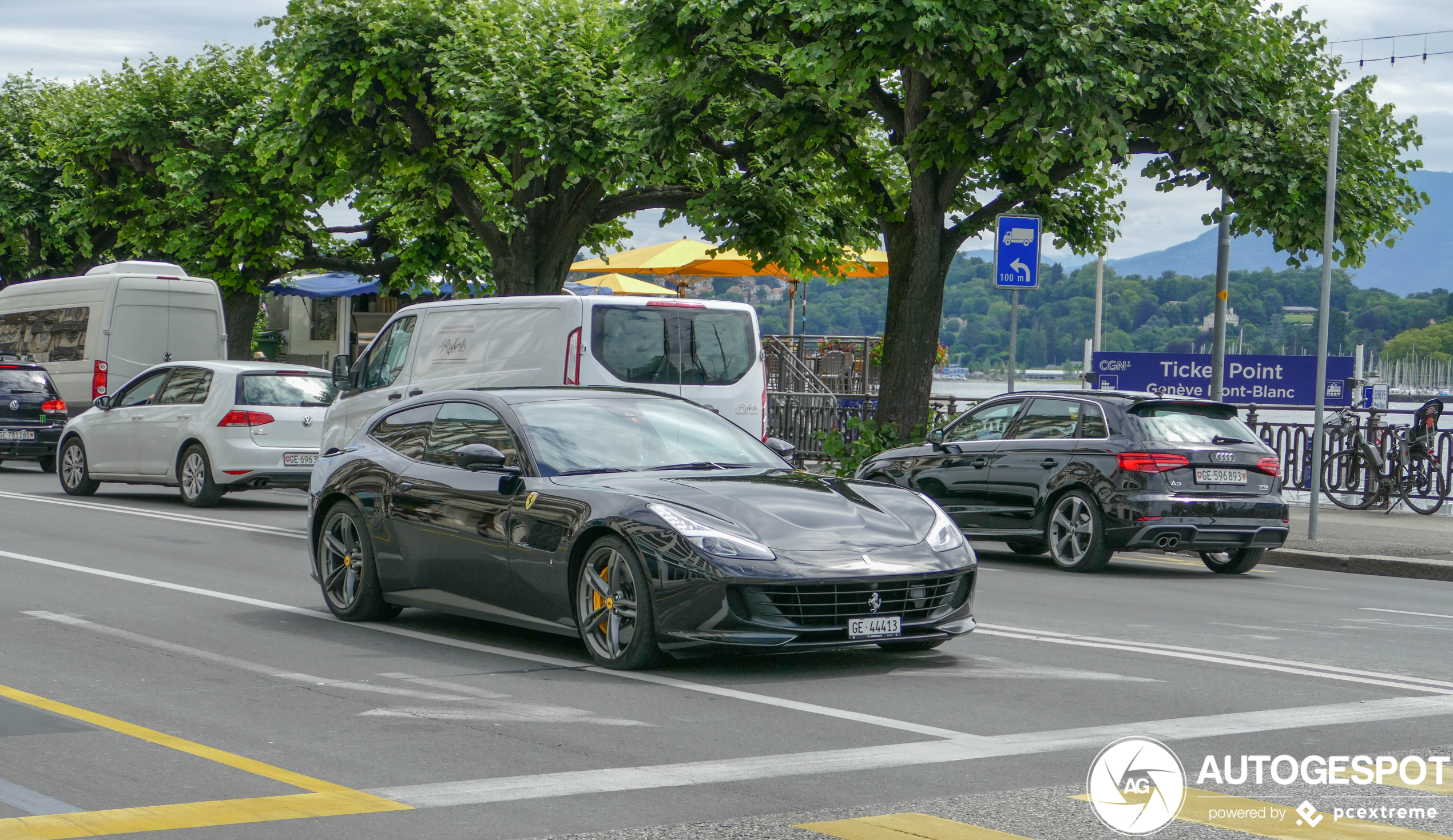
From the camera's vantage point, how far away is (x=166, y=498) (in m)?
19.0

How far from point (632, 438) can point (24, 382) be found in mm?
18180

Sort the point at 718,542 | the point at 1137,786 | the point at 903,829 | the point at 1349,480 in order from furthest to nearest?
the point at 1349,480
the point at 718,542
the point at 1137,786
the point at 903,829

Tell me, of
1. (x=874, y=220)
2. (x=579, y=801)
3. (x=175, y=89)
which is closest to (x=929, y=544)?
(x=579, y=801)

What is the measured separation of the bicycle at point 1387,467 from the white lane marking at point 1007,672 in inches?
508

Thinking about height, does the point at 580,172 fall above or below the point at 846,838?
above

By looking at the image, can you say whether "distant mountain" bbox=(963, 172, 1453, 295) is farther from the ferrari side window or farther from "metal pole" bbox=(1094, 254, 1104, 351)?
the ferrari side window

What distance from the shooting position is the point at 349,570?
945cm

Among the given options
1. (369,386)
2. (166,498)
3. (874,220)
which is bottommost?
(166,498)

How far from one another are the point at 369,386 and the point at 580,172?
24.4ft

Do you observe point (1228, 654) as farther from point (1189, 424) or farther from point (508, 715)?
point (1189, 424)

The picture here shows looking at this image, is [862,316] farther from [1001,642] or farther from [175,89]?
[1001,642]

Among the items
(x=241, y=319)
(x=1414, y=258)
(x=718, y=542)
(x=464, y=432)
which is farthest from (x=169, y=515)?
(x=1414, y=258)

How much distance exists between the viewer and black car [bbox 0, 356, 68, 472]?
23.4 m

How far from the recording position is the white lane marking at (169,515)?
15102 millimetres
